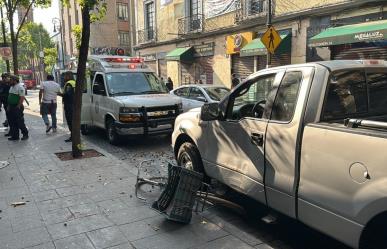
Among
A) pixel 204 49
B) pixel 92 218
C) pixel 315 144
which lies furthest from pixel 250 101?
pixel 204 49

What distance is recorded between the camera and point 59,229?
13.8ft

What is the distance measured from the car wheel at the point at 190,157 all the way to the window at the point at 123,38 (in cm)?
3944

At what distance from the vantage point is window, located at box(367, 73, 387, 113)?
149 inches

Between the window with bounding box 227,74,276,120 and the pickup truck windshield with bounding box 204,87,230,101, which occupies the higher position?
the window with bounding box 227,74,276,120

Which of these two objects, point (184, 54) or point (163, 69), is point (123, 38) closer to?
point (163, 69)

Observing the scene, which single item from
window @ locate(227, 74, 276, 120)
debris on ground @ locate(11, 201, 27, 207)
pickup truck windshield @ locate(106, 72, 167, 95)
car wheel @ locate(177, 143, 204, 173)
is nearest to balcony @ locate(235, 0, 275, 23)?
pickup truck windshield @ locate(106, 72, 167, 95)

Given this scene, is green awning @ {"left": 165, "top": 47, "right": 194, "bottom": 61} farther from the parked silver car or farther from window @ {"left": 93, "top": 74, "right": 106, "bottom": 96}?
window @ {"left": 93, "top": 74, "right": 106, "bottom": 96}

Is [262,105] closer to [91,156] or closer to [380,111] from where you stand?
[380,111]

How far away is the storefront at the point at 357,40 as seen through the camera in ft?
35.9

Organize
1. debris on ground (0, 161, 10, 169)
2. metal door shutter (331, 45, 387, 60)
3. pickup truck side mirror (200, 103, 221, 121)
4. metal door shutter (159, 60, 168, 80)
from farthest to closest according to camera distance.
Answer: metal door shutter (159, 60, 168, 80)
metal door shutter (331, 45, 387, 60)
debris on ground (0, 161, 10, 169)
pickup truck side mirror (200, 103, 221, 121)

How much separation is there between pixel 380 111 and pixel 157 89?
704 cm

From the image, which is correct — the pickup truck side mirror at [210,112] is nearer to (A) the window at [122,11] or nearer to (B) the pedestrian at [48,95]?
(B) the pedestrian at [48,95]

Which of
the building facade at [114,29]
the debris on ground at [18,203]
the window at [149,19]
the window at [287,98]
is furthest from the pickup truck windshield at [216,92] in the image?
the building facade at [114,29]

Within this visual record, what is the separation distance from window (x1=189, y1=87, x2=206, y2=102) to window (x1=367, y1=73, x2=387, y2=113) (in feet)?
27.7
